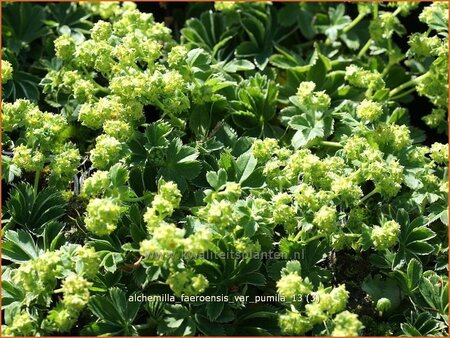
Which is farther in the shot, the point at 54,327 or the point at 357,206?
the point at 357,206

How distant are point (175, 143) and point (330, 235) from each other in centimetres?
68

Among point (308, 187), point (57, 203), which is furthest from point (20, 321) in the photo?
point (308, 187)

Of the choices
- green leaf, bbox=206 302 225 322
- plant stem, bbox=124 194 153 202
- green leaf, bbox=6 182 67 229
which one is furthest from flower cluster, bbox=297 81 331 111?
green leaf, bbox=6 182 67 229

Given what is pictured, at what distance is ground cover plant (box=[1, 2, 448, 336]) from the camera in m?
2.23

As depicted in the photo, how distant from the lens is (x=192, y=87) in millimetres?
2721

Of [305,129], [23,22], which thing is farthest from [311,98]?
[23,22]

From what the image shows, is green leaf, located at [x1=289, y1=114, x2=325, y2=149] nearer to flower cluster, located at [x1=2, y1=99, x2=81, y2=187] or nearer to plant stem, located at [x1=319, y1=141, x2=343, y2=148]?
plant stem, located at [x1=319, y1=141, x2=343, y2=148]

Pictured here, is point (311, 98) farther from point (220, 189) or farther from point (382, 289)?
point (382, 289)

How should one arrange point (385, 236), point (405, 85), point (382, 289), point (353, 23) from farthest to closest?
point (353, 23)
point (405, 85)
point (382, 289)
point (385, 236)

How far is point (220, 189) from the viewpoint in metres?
2.44

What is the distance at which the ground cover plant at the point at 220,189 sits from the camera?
7.32 ft

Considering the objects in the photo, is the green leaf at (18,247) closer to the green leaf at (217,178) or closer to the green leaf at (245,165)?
the green leaf at (217,178)

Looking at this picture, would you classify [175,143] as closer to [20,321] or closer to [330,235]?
[330,235]

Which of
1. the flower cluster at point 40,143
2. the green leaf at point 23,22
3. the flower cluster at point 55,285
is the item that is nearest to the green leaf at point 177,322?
the flower cluster at point 55,285
